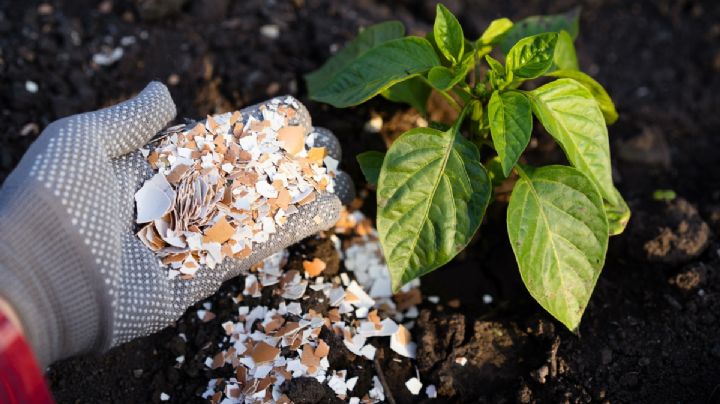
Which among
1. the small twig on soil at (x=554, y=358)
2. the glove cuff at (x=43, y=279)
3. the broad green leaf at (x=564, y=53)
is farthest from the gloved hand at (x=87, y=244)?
the broad green leaf at (x=564, y=53)

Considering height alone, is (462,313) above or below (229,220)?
below

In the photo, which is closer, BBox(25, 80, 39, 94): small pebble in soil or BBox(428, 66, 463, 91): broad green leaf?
BBox(428, 66, 463, 91): broad green leaf

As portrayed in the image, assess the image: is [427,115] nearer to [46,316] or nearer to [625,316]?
[625,316]

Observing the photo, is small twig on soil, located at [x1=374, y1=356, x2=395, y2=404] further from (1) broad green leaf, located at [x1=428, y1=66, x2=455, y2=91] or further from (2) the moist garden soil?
(1) broad green leaf, located at [x1=428, y1=66, x2=455, y2=91]

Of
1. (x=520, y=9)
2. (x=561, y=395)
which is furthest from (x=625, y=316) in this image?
(x=520, y=9)

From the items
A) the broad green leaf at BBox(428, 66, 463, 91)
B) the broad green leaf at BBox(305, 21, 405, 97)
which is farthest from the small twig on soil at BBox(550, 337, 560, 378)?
the broad green leaf at BBox(305, 21, 405, 97)

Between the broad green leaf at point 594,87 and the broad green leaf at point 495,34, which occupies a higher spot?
the broad green leaf at point 495,34

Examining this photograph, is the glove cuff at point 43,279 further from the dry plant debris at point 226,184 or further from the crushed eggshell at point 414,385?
the crushed eggshell at point 414,385
